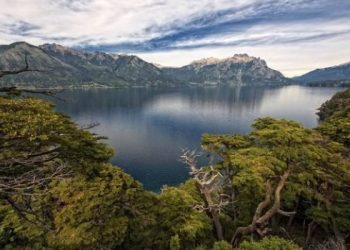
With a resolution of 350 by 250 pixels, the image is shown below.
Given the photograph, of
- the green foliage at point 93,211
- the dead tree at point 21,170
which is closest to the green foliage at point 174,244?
the green foliage at point 93,211

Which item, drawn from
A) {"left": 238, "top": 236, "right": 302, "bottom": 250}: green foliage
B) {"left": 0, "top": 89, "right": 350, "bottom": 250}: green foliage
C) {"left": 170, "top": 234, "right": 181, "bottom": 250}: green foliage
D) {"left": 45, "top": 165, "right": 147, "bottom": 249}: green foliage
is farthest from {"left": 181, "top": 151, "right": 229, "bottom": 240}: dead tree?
{"left": 45, "top": 165, "right": 147, "bottom": 249}: green foliage

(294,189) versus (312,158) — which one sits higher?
(312,158)

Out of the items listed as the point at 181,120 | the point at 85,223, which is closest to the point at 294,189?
the point at 85,223

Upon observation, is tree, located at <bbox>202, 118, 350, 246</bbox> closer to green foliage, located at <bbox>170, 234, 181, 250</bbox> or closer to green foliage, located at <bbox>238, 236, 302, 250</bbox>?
green foliage, located at <bbox>170, 234, 181, 250</bbox>

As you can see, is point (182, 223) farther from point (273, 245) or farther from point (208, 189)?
point (273, 245)

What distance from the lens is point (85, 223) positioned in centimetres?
2398

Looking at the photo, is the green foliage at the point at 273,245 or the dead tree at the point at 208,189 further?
the dead tree at the point at 208,189

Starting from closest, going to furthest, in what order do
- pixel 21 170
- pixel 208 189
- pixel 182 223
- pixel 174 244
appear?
pixel 21 170 → pixel 174 244 → pixel 208 189 → pixel 182 223

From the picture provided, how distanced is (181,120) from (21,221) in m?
143

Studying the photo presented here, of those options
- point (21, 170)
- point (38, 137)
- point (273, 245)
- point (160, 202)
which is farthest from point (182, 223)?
point (38, 137)

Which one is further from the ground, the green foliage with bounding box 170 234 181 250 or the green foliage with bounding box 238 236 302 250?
the green foliage with bounding box 238 236 302 250

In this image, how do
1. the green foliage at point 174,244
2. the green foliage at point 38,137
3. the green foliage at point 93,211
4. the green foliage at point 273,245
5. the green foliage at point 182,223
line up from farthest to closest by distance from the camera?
the green foliage at point 182,223
the green foliage at point 93,211
the green foliage at point 174,244
the green foliage at point 273,245
the green foliage at point 38,137

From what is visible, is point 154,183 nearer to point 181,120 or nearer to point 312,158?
point 312,158

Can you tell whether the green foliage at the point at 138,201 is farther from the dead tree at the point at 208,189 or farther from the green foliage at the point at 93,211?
the dead tree at the point at 208,189
